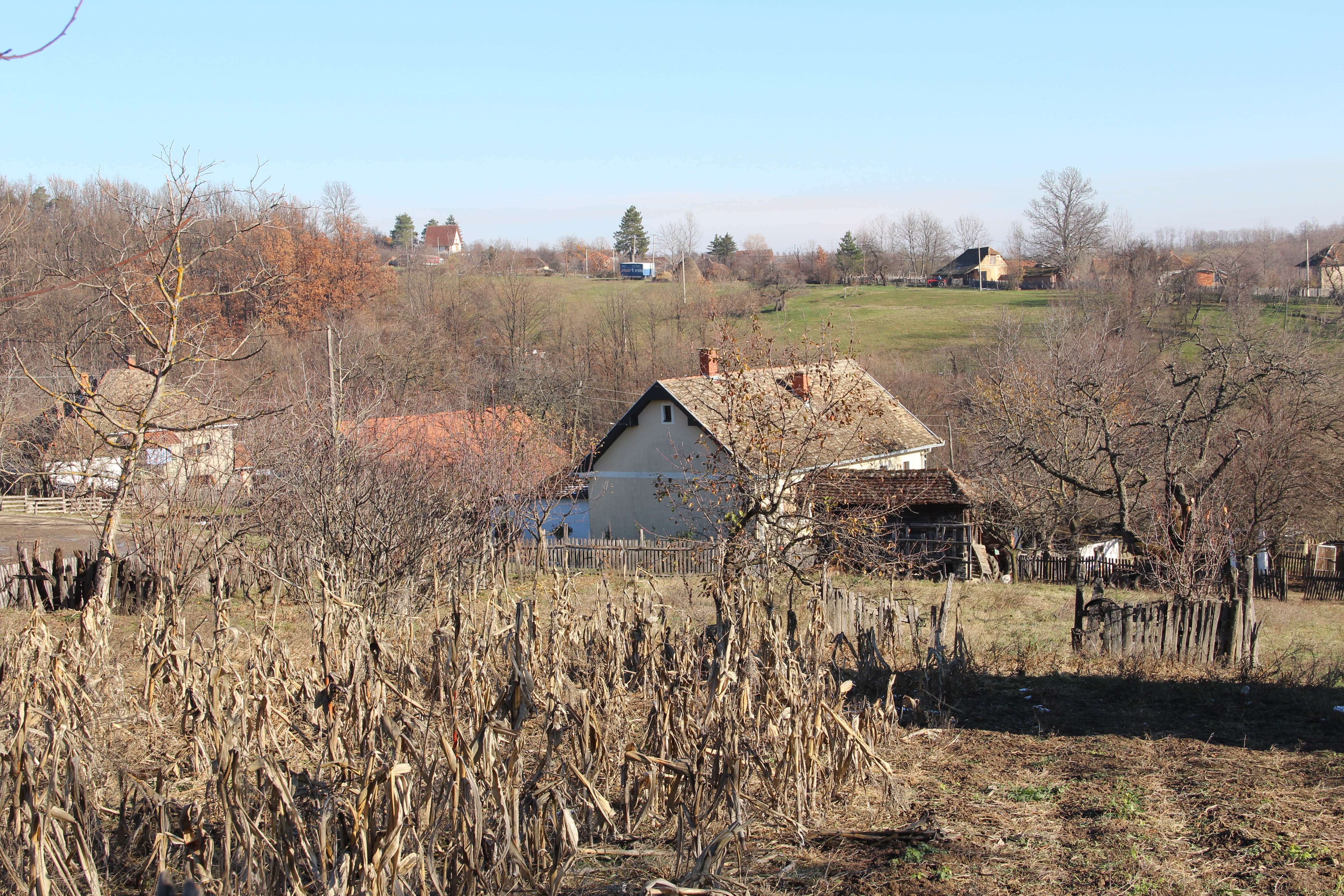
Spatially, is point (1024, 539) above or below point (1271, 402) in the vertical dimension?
below

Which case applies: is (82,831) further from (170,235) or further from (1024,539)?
(1024,539)

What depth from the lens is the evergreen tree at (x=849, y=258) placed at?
82.2m

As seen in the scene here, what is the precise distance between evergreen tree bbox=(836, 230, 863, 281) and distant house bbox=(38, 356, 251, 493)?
6764 cm

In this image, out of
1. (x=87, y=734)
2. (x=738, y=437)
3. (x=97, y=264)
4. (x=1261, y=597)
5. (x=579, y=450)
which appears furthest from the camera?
(x=579, y=450)


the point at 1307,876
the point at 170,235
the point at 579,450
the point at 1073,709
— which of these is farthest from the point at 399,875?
the point at 579,450

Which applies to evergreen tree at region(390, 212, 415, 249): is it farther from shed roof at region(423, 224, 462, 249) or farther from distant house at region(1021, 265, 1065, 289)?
distant house at region(1021, 265, 1065, 289)

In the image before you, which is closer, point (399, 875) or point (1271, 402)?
point (399, 875)

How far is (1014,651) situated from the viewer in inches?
426

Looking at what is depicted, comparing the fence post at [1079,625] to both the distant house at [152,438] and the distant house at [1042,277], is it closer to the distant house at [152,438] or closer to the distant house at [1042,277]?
the distant house at [152,438]

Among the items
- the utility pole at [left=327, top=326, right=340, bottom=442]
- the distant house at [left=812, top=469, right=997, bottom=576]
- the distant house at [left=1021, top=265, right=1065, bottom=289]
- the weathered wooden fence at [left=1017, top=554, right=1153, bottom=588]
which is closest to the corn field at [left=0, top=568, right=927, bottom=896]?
the utility pole at [left=327, top=326, right=340, bottom=442]

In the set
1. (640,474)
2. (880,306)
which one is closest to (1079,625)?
(640,474)

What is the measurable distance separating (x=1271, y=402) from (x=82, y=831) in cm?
2947

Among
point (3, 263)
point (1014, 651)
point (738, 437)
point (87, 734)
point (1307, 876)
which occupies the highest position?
point (3, 263)

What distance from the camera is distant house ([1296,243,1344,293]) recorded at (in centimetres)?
5688
